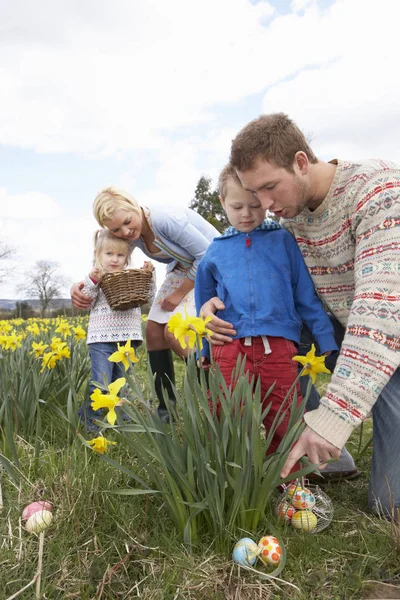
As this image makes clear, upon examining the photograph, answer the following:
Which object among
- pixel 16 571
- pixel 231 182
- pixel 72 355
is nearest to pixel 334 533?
pixel 16 571

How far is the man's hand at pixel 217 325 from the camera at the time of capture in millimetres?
2113

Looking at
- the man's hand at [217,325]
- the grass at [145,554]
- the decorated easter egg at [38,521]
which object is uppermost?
the man's hand at [217,325]

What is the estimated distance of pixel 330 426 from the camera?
60.4 inches

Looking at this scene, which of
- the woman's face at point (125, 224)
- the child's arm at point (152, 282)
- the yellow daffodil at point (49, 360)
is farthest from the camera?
the child's arm at point (152, 282)

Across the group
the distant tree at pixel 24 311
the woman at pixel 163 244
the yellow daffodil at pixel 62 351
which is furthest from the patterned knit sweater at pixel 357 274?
the distant tree at pixel 24 311

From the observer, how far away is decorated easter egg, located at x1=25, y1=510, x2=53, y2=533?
158 centimetres

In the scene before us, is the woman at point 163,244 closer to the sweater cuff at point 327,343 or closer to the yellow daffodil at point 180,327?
the sweater cuff at point 327,343

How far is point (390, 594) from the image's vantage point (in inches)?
53.9

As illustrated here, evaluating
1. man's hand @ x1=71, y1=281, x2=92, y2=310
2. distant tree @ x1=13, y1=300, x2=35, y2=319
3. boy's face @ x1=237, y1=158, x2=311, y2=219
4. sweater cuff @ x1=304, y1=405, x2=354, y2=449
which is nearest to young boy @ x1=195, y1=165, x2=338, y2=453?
boy's face @ x1=237, y1=158, x2=311, y2=219

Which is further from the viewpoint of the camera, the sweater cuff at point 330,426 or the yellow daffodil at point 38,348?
the yellow daffodil at point 38,348

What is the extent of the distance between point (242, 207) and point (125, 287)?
110 cm

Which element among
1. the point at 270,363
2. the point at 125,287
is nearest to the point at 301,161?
the point at 270,363

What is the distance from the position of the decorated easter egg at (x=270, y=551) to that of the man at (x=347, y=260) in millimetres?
216

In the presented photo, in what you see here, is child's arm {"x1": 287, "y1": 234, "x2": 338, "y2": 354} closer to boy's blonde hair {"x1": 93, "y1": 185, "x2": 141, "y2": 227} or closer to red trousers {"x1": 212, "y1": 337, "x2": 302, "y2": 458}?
red trousers {"x1": 212, "y1": 337, "x2": 302, "y2": 458}
